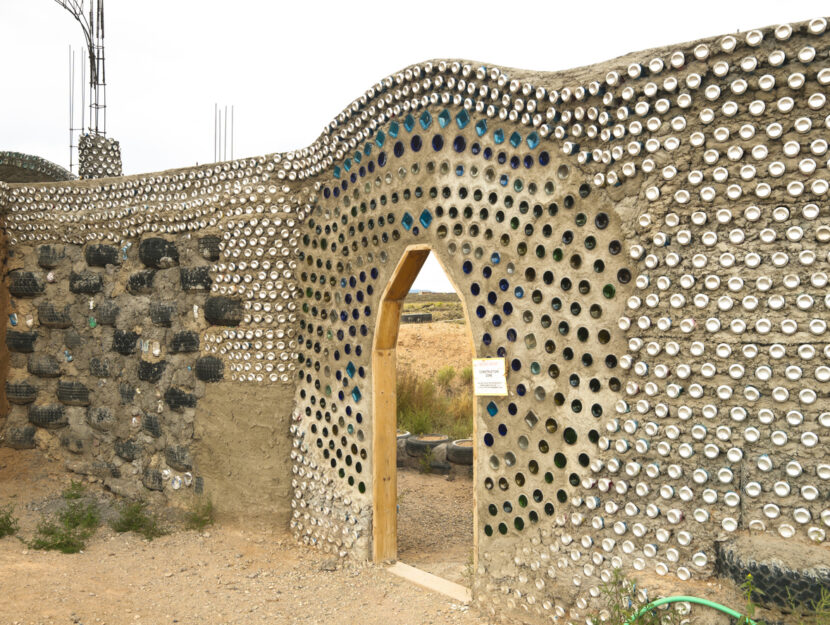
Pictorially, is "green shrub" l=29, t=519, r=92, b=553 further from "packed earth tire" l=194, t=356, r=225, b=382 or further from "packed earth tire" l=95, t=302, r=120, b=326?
"packed earth tire" l=95, t=302, r=120, b=326

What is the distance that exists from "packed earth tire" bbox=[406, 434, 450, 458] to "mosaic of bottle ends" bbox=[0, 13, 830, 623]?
137 inches

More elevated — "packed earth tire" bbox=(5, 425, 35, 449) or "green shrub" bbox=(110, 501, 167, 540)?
"packed earth tire" bbox=(5, 425, 35, 449)

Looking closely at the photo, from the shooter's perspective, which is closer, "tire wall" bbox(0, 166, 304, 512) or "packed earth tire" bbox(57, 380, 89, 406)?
"tire wall" bbox(0, 166, 304, 512)

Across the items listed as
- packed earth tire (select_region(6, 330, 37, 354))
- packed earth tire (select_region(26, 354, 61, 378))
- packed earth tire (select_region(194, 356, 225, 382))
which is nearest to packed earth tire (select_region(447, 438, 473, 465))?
packed earth tire (select_region(194, 356, 225, 382))

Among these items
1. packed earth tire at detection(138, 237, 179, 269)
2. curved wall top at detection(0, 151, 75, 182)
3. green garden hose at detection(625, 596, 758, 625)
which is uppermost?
curved wall top at detection(0, 151, 75, 182)

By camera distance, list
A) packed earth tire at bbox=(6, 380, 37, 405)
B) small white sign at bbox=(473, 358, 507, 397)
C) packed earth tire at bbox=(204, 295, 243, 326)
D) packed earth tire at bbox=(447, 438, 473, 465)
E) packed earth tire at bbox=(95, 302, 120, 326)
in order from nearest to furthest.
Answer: small white sign at bbox=(473, 358, 507, 397)
packed earth tire at bbox=(204, 295, 243, 326)
packed earth tire at bbox=(95, 302, 120, 326)
packed earth tire at bbox=(6, 380, 37, 405)
packed earth tire at bbox=(447, 438, 473, 465)

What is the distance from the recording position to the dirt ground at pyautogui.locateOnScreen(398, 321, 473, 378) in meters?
16.5

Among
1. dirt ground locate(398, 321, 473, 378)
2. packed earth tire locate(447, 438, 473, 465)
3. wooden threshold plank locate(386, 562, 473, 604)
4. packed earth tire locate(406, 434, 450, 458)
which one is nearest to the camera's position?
wooden threshold plank locate(386, 562, 473, 604)

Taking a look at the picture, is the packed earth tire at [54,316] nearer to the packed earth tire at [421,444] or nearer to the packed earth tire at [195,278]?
the packed earth tire at [195,278]

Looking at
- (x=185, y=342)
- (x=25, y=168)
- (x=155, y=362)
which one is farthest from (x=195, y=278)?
(x=25, y=168)

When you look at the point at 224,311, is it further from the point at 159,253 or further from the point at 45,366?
the point at 45,366

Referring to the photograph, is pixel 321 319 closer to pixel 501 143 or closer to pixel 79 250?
pixel 501 143

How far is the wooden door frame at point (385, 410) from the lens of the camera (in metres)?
5.38

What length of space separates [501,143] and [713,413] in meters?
2.15
